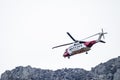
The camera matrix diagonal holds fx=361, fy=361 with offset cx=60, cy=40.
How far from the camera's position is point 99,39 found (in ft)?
400

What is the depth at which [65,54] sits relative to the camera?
422ft

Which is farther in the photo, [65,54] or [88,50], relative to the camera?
[65,54]

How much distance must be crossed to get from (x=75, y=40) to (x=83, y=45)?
5796 millimetres

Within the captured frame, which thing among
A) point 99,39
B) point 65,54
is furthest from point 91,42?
point 65,54

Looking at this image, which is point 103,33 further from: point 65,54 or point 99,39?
point 65,54

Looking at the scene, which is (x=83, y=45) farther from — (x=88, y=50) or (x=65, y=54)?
(x=65, y=54)

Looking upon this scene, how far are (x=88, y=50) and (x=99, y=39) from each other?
6.35m

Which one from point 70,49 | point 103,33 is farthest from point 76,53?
point 103,33

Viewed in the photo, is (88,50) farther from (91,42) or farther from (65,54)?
(65,54)

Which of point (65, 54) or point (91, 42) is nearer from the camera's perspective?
point (91, 42)

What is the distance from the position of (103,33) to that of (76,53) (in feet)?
37.5

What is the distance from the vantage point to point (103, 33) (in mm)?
122688

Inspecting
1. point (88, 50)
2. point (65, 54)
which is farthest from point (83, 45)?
point (65, 54)

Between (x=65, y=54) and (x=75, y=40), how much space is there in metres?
7.48
